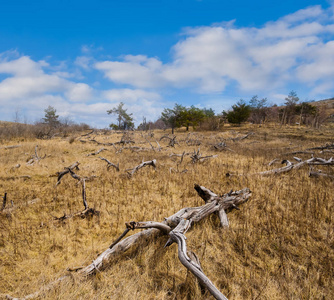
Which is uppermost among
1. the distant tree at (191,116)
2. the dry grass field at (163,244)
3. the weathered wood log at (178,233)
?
the distant tree at (191,116)

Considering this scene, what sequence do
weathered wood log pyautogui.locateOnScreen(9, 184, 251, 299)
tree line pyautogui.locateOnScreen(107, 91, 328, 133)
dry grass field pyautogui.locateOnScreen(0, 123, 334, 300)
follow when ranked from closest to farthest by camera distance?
weathered wood log pyautogui.locateOnScreen(9, 184, 251, 299), dry grass field pyautogui.locateOnScreen(0, 123, 334, 300), tree line pyautogui.locateOnScreen(107, 91, 328, 133)

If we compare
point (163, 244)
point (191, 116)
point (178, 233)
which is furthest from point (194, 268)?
point (191, 116)

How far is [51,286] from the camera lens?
199cm

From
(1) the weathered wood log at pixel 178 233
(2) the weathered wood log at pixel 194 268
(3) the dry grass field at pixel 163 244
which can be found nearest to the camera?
(2) the weathered wood log at pixel 194 268

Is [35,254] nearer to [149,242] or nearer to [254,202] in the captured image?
[149,242]

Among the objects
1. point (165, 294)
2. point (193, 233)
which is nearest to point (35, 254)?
point (165, 294)

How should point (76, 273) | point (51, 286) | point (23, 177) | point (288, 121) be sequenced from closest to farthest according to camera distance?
1. point (51, 286)
2. point (76, 273)
3. point (23, 177)
4. point (288, 121)

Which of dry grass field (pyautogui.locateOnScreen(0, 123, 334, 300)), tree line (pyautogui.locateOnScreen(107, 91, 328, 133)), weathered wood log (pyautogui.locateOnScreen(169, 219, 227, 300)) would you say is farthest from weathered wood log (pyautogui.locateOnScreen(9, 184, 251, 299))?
tree line (pyautogui.locateOnScreen(107, 91, 328, 133))

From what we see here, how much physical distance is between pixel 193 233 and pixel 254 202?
2.08 m

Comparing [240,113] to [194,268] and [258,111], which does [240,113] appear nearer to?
[258,111]

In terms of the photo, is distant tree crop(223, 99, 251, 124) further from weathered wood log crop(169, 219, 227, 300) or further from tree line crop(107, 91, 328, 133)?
weathered wood log crop(169, 219, 227, 300)

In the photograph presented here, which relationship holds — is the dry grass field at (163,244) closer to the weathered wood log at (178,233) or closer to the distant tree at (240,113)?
the weathered wood log at (178,233)

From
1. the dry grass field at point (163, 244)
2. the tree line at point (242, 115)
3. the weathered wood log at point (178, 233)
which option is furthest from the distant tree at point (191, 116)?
the weathered wood log at point (178, 233)

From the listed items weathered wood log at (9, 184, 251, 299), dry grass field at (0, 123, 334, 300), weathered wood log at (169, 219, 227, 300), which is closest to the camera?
weathered wood log at (169, 219, 227, 300)
